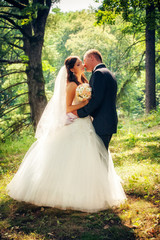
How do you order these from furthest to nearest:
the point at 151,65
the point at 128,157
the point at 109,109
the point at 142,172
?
the point at 151,65, the point at 128,157, the point at 142,172, the point at 109,109

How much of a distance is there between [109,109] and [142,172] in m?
1.97

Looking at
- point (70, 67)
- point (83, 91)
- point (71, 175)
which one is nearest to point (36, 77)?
point (70, 67)

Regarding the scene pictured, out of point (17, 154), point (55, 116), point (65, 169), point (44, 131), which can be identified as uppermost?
point (55, 116)

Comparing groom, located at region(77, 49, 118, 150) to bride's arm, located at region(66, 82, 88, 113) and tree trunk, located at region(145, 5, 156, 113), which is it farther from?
tree trunk, located at region(145, 5, 156, 113)

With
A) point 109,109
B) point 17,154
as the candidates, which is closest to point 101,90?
point 109,109

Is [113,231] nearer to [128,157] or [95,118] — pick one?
[95,118]

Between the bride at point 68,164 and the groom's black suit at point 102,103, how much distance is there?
14 cm

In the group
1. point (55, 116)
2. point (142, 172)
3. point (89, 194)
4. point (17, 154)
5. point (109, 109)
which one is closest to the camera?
point (89, 194)

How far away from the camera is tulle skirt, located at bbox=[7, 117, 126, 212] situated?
11.8 feet

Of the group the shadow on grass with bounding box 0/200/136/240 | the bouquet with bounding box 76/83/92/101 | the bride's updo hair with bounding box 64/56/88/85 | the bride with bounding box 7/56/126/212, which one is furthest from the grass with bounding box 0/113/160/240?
the bride's updo hair with bounding box 64/56/88/85

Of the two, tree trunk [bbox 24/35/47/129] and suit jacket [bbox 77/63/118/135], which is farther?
tree trunk [bbox 24/35/47/129]

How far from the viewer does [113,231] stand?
3.10m

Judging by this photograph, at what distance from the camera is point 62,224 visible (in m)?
3.34

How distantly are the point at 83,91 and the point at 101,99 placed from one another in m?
0.32
